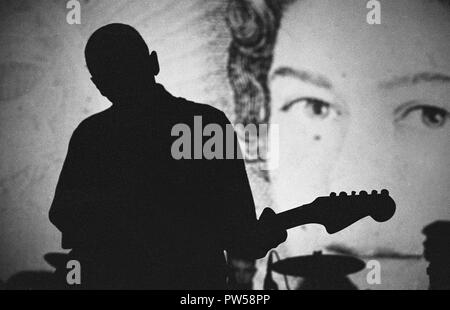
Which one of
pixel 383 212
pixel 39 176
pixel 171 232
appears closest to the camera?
pixel 383 212

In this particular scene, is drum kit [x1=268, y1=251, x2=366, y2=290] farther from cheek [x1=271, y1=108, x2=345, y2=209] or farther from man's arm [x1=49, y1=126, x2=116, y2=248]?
man's arm [x1=49, y1=126, x2=116, y2=248]

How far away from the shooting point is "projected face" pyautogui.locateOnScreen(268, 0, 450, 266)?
183cm

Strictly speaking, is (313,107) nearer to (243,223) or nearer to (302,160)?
(302,160)

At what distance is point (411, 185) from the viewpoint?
6.04ft

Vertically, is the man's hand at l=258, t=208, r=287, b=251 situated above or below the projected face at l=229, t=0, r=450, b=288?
below

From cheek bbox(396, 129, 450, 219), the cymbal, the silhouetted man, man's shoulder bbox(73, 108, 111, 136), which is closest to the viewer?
the silhouetted man

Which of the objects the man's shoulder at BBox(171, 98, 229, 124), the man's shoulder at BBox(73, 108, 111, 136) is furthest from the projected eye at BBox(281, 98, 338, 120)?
the man's shoulder at BBox(73, 108, 111, 136)

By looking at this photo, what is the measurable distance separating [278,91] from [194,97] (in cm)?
37

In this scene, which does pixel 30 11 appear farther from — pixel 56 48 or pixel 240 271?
pixel 240 271

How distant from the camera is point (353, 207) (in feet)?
3.10

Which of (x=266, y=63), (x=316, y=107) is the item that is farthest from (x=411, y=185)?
(x=266, y=63)

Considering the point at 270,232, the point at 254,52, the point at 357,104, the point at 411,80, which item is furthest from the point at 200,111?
the point at 411,80

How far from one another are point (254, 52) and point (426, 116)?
0.81 metres
